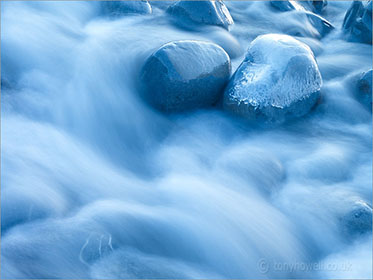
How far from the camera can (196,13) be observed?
5551mm

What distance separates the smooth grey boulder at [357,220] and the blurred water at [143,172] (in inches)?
2.0

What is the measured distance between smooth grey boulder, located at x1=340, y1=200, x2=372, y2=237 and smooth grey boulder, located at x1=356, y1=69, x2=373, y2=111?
1783 mm

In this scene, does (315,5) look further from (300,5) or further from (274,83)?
(274,83)

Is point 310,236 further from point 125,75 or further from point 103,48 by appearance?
point 103,48

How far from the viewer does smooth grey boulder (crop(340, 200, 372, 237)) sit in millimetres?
3172

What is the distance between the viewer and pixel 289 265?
2924mm

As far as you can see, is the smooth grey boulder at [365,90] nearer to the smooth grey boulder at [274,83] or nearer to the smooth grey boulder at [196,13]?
the smooth grey boulder at [274,83]

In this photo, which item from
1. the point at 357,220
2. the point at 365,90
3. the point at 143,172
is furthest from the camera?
the point at 365,90

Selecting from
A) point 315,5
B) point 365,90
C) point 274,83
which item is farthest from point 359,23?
point 274,83

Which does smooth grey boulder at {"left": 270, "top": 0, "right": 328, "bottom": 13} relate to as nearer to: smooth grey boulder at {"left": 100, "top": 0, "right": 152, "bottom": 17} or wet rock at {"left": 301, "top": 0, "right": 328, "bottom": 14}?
wet rock at {"left": 301, "top": 0, "right": 328, "bottom": 14}

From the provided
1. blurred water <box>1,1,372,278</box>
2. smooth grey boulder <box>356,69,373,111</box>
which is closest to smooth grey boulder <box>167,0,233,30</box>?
blurred water <box>1,1,372,278</box>

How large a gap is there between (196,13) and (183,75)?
1851 millimetres

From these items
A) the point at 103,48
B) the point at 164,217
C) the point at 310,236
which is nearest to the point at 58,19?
the point at 103,48

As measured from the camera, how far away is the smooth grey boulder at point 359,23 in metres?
6.04
